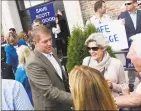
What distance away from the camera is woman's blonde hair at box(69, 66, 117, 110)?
213cm

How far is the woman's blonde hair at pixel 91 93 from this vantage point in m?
2.13

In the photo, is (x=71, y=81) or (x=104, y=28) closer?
(x=71, y=81)

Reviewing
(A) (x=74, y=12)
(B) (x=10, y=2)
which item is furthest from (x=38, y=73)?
(B) (x=10, y=2)

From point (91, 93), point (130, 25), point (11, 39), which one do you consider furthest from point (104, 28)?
point (91, 93)

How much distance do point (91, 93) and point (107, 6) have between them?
267 inches

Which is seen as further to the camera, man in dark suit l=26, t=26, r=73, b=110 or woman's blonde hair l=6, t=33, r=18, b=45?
woman's blonde hair l=6, t=33, r=18, b=45

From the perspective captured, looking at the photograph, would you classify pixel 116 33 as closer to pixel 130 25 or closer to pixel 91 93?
pixel 130 25

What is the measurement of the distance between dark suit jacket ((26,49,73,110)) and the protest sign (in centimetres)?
288

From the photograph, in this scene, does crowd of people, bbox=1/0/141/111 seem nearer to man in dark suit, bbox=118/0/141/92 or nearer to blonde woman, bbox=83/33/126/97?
blonde woman, bbox=83/33/126/97

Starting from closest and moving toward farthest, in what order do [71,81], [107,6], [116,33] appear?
[71,81] < [116,33] < [107,6]

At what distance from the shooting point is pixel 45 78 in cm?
347

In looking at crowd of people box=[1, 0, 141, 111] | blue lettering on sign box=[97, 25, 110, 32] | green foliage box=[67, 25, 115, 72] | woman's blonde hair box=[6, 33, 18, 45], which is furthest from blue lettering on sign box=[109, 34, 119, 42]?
crowd of people box=[1, 0, 141, 111]

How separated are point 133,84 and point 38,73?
3.43 ft

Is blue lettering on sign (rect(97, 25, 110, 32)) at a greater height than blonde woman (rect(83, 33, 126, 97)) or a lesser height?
greater
